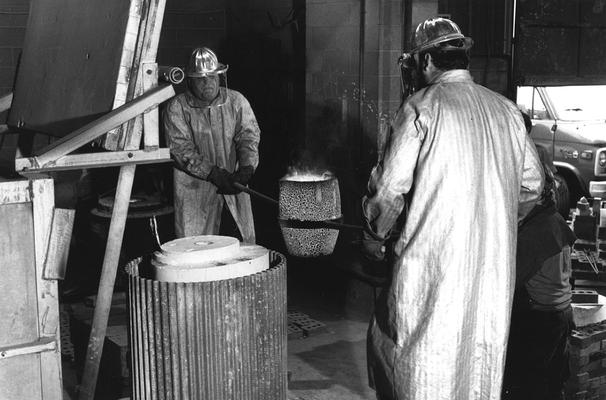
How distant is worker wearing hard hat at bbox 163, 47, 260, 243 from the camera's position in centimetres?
563

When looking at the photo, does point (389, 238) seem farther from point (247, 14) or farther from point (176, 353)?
point (247, 14)

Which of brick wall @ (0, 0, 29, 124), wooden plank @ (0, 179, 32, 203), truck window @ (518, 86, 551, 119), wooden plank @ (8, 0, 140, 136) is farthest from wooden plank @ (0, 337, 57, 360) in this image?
truck window @ (518, 86, 551, 119)

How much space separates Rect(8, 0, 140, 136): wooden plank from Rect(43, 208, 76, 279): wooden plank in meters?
0.53

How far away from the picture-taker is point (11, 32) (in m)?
8.59

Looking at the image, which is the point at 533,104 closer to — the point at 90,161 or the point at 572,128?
the point at 572,128

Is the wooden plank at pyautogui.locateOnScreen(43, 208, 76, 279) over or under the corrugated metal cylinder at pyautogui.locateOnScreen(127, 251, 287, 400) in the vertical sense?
over

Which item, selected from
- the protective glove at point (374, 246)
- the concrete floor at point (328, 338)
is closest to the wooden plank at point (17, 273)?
the protective glove at point (374, 246)

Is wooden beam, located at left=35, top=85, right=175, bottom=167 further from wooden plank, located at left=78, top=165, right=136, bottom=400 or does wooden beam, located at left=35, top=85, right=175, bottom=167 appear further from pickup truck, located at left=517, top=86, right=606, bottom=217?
pickup truck, located at left=517, top=86, right=606, bottom=217

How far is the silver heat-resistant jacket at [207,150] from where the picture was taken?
575 cm

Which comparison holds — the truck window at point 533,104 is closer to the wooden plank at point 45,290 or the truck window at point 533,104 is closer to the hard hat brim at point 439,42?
the hard hat brim at point 439,42

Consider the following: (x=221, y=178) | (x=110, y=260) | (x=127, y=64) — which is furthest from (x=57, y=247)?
(x=221, y=178)

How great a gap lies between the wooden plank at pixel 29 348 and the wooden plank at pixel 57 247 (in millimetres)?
287

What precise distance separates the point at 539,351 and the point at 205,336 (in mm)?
1791

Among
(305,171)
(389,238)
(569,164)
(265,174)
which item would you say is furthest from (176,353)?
(569,164)
